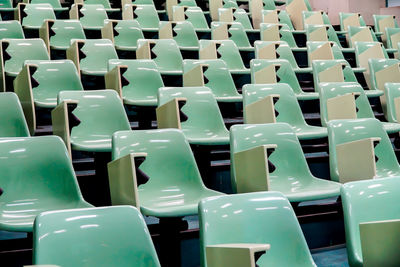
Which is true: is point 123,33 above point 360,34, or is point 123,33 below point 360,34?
above

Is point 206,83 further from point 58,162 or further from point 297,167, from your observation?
point 58,162

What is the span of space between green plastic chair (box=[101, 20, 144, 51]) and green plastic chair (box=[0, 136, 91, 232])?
1.20 metres

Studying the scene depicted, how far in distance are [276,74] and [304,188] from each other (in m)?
0.81

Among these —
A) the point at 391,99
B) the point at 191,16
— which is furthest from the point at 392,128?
the point at 191,16

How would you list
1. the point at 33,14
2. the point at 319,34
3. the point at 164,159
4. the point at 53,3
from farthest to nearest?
the point at 53,3 < the point at 319,34 < the point at 33,14 < the point at 164,159

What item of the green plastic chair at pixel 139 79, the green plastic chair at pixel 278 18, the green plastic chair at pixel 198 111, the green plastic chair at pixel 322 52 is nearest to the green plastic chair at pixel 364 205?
the green plastic chair at pixel 198 111

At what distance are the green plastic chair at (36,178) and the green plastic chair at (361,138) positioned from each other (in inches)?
24.3

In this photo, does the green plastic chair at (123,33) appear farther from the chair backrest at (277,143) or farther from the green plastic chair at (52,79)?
the chair backrest at (277,143)

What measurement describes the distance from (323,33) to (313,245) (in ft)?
4.88

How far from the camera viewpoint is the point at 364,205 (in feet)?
3.20

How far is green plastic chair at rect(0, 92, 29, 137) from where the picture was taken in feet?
4.40

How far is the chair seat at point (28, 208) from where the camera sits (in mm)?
1032

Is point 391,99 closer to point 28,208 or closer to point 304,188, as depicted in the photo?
point 304,188

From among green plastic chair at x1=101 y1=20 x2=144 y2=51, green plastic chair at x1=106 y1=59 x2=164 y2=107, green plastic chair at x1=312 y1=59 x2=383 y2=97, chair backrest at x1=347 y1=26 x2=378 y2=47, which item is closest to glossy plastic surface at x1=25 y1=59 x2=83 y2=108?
green plastic chair at x1=106 y1=59 x2=164 y2=107
